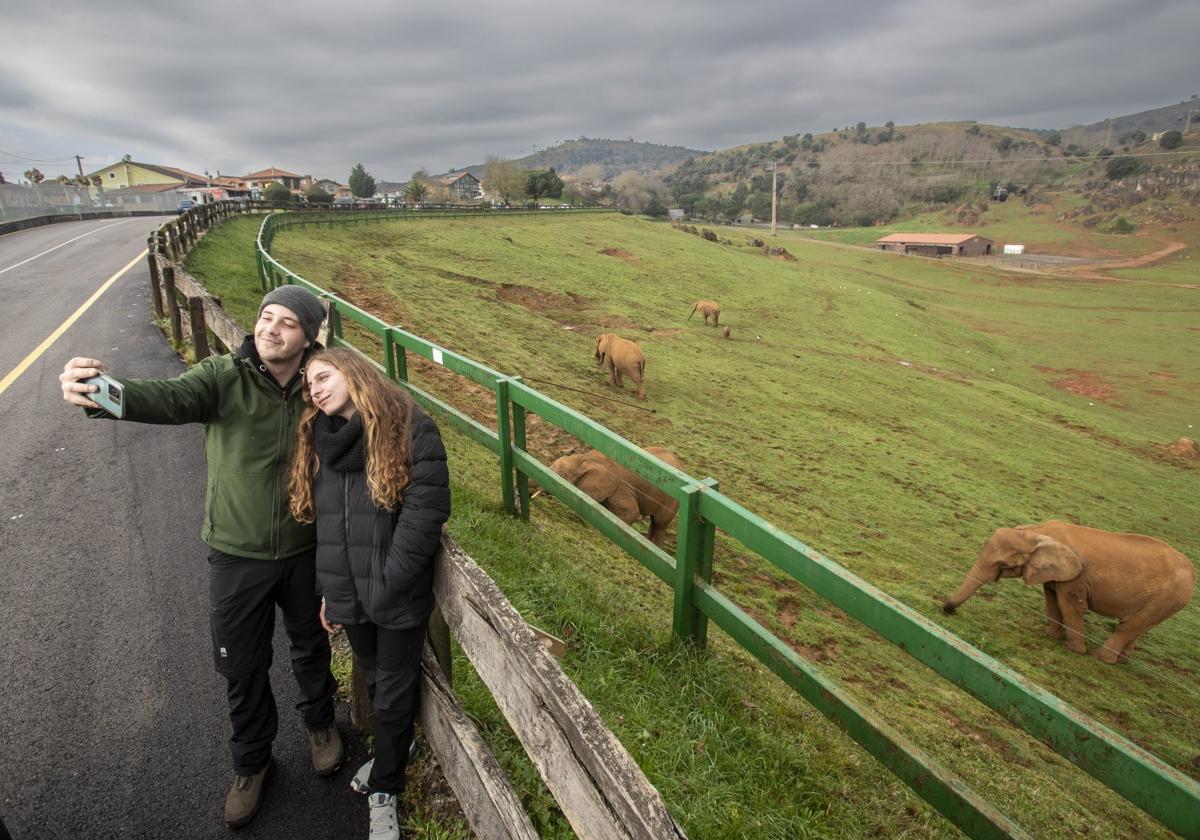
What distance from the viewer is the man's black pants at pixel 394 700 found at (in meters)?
2.72

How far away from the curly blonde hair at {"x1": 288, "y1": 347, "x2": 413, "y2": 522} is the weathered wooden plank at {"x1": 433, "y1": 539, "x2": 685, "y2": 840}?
1.31 ft

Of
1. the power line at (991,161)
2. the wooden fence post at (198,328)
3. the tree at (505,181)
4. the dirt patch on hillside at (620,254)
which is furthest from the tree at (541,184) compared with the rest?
the power line at (991,161)

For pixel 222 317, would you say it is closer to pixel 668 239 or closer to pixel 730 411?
pixel 730 411

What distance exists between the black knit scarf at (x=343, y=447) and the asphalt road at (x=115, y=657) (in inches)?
62.7

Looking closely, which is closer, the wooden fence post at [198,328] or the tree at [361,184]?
the wooden fence post at [198,328]

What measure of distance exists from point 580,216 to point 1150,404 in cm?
4543

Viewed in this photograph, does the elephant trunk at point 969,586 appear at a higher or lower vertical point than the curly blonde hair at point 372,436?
lower

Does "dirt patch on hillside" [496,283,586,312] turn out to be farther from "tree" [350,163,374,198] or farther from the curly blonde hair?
"tree" [350,163,374,198]

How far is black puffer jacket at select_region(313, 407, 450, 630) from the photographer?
257 cm

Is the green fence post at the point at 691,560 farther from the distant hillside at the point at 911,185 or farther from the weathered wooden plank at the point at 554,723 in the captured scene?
the distant hillside at the point at 911,185

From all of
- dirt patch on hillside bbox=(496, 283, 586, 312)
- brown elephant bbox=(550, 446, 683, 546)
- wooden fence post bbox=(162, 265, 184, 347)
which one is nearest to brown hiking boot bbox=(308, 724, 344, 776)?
brown elephant bbox=(550, 446, 683, 546)

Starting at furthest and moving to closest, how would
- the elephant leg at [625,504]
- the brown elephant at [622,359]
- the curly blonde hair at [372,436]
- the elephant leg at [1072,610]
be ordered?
the brown elephant at [622,359] → the elephant leg at [1072,610] → the elephant leg at [625,504] → the curly blonde hair at [372,436]

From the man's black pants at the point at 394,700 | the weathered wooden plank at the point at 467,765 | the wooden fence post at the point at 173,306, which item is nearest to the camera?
the weathered wooden plank at the point at 467,765

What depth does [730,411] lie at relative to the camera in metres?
14.8
